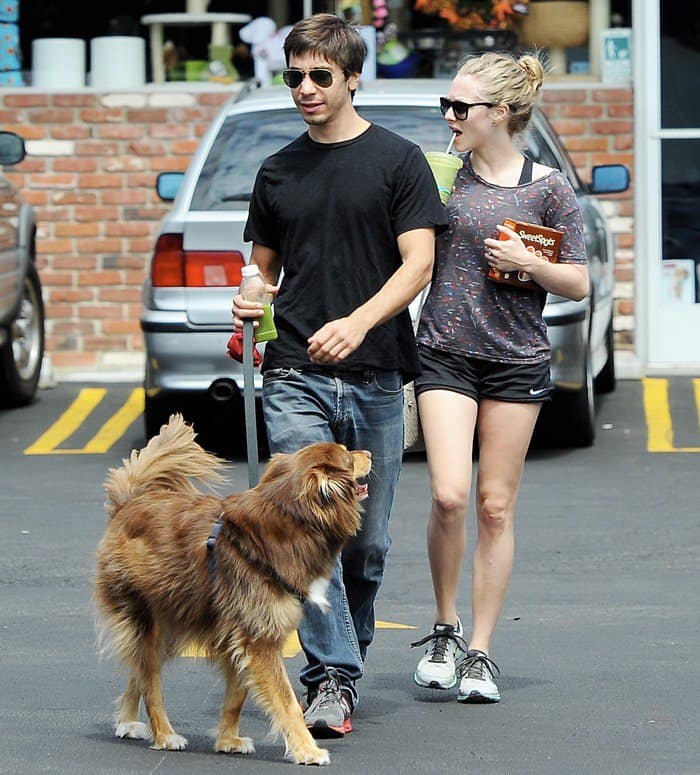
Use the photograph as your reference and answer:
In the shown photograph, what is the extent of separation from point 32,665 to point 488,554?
160 cm

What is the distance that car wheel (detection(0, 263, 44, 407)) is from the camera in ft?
38.7

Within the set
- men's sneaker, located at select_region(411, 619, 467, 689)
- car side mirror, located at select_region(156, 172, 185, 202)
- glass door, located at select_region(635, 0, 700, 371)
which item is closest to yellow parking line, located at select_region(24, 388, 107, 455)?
car side mirror, located at select_region(156, 172, 185, 202)

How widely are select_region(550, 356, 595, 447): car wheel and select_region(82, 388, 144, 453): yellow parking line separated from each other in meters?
2.63

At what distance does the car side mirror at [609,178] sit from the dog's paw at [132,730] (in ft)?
21.1

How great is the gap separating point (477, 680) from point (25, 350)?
7.24 metres

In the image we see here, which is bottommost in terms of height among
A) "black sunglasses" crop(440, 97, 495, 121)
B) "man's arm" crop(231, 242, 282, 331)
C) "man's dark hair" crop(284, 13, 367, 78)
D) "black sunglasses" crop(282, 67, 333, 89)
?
"man's arm" crop(231, 242, 282, 331)

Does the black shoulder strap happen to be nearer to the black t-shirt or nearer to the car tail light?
the black t-shirt

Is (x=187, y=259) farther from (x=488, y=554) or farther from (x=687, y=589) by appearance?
(x=488, y=554)

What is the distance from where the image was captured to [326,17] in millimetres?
5254

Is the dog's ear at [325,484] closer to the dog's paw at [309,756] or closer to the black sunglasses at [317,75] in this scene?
the dog's paw at [309,756]

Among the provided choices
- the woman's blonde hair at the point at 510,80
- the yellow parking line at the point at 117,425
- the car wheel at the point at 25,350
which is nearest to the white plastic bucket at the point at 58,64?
the car wheel at the point at 25,350

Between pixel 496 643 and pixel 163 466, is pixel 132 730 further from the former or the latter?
pixel 496 643

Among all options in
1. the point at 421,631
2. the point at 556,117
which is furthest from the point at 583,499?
the point at 556,117

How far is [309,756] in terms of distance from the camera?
16.1 ft
